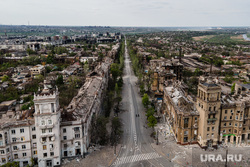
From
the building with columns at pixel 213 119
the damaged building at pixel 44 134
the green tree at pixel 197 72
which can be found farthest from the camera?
the green tree at pixel 197 72

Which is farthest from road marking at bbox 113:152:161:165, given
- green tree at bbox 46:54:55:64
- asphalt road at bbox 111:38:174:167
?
green tree at bbox 46:54:55:64

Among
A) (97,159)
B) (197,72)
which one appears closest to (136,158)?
(97,159)

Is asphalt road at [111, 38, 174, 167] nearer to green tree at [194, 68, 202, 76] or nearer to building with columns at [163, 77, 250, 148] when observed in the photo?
building with columns at [163, 77, 250, 148]

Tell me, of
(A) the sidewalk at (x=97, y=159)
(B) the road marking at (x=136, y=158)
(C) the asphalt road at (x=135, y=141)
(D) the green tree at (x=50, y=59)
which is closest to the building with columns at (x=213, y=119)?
(B) the road marking at (x=136, y=158)

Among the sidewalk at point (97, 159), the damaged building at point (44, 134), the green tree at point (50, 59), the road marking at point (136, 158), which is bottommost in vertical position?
the road marking at point (136, 158)

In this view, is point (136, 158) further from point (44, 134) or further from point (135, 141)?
point (44, 134)

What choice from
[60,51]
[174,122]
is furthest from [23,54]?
[174,122]

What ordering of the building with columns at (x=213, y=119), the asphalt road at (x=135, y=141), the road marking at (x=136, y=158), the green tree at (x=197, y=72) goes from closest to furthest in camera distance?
1. the asphalt road at (x=135, y=141)
2. the road marking at (x=136, y=158)
3. the building with columns at (x=213, y=119)
4. the green tree at (x=197, y=72)

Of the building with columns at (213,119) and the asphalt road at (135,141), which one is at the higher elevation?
the building with columns at (213,119)

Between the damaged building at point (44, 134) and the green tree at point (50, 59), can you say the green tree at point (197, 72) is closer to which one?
the damaged building at point (44, 134)
